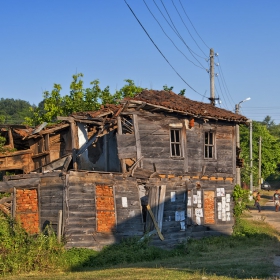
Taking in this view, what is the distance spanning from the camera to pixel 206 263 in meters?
17.0

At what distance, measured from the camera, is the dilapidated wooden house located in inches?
775

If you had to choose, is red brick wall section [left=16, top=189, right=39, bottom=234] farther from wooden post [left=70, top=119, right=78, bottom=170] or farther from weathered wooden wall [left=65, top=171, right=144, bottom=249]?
wooden post [left=70, top=119, right=78, bottom=170]

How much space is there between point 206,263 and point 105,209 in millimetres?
5013

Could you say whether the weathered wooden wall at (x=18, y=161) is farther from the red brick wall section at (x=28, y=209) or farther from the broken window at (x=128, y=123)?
the broken window at (x=128, y=123)

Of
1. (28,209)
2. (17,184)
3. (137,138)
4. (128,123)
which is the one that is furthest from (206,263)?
(128,123)

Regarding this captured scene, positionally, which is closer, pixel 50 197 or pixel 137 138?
pixel 50 197

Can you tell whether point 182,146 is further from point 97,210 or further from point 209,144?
point 97,210

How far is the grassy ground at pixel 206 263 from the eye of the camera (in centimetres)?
1431

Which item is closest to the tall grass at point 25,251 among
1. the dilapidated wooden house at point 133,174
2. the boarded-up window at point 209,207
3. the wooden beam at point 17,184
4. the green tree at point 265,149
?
the dilapidated wooden house at point 133,174

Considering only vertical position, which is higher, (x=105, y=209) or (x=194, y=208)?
(x=105, y=209)

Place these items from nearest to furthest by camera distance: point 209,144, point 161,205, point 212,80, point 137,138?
point 161,205, point 137,138, point 209,144, point 212,80

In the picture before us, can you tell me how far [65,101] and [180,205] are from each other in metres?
14.7

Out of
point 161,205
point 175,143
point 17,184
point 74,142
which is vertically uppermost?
point 74,142

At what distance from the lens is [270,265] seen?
16.2 m
